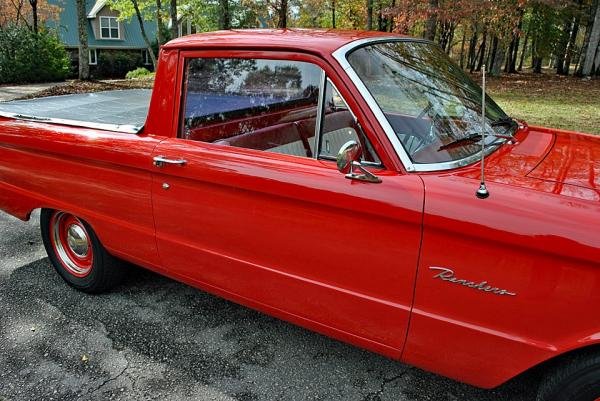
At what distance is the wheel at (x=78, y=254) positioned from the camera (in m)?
3.40

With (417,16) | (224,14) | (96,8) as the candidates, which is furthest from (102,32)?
(417,16)

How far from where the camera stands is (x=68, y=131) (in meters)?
3.19

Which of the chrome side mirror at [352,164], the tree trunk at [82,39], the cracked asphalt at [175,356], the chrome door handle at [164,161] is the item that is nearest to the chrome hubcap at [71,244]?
the cracked asphalt at [175,356]

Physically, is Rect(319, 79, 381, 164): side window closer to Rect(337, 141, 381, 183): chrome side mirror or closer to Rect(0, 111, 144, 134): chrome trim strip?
Rect(337, 141, 381, 183): chrome side mirror

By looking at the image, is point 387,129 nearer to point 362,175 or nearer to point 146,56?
point 362,175

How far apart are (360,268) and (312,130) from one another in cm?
79

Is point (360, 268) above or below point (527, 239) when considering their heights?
below

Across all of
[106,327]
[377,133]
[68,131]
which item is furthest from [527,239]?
[68,131]

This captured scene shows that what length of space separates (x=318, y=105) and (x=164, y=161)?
0.93m

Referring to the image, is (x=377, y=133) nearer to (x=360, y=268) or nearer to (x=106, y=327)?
(x=360, y=268)

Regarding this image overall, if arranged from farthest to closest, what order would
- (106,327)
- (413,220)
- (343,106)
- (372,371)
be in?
1. (106,327)
2. (372,371)
3. (343,106)
4. (413,220)

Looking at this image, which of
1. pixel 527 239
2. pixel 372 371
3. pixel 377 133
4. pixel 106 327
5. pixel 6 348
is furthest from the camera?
pixel 106 327

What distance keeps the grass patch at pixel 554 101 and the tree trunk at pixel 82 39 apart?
42.3 ft

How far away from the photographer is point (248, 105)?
2.77 meters
